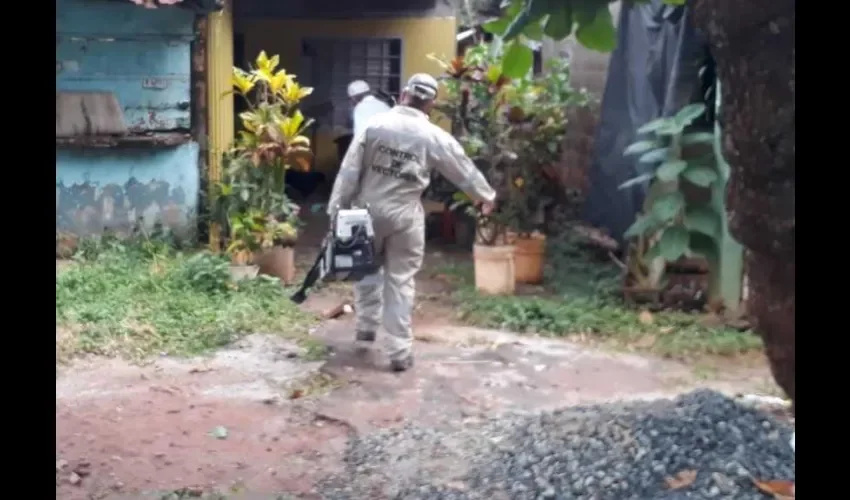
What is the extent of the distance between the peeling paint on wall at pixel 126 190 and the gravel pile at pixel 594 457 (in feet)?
16.4

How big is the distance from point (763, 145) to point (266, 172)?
276 inches

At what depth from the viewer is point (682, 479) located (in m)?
4.32

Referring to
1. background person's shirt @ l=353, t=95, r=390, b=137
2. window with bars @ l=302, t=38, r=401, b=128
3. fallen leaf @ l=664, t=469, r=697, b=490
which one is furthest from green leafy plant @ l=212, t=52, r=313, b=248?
fallen leaf @ l=664, t=469, r=697, b=490

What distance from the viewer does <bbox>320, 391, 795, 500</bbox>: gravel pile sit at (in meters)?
4.34

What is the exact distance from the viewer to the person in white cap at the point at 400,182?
6.52 meters

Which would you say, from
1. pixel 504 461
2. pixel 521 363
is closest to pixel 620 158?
pixel 521 363

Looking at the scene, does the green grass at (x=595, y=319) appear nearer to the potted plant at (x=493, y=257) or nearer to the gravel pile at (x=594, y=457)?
the potted plant at (x=493, y=257)

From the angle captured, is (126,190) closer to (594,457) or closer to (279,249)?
(279,249)

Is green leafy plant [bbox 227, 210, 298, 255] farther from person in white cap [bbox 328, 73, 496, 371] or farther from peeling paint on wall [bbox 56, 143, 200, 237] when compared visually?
person in white cap [bbox 328, 73, 496, 371]

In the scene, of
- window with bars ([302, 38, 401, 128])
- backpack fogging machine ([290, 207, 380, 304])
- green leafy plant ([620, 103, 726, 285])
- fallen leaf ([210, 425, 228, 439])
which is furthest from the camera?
window with bars ([302, 38, 401, 128])

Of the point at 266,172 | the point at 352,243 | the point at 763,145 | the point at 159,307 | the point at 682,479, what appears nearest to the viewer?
the point at 763,145

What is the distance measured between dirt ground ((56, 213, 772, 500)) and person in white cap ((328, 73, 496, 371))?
38 cm

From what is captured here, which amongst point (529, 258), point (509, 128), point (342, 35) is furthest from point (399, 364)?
point (342, 35)

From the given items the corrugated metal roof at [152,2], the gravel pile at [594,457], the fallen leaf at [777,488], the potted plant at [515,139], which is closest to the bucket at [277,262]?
the potted plant at [515,139]
